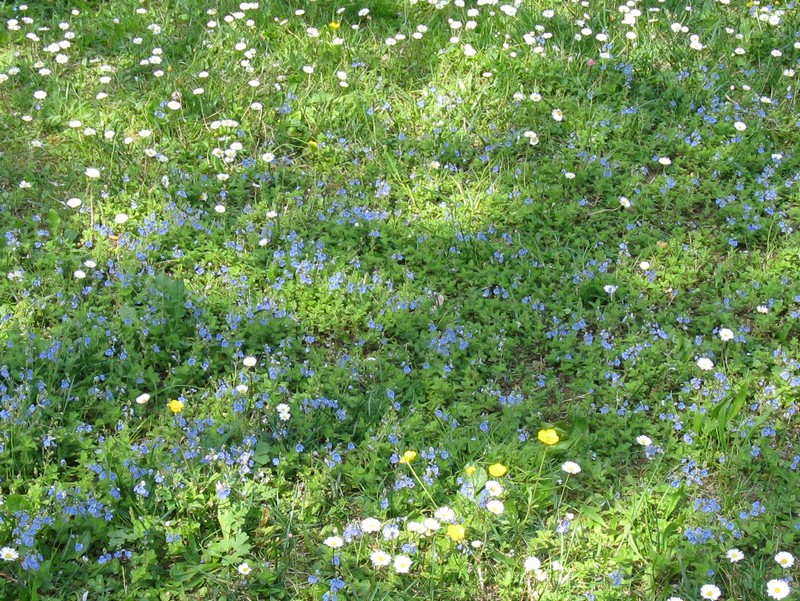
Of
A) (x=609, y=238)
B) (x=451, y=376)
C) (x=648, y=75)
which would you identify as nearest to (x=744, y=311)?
(x=609, y=238)

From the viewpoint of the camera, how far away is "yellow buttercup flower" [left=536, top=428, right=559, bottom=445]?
9.84ft

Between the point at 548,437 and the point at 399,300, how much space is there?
3.26 ft

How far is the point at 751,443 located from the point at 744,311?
2.57 ft

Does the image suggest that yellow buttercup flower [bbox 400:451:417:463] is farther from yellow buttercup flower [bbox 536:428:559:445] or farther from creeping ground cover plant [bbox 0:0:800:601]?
yellow buttercup flower [bbox 536:428:559:445]

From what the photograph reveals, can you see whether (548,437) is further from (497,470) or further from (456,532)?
(456,532)

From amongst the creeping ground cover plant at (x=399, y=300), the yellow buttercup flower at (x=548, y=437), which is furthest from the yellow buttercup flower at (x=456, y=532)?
the yellow buttercup flower at (x=548, y=437)

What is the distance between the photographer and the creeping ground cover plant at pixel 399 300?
285 centimetres

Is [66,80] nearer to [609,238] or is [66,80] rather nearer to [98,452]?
[98,452]

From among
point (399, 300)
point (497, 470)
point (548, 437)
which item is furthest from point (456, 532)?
point (399, 300)

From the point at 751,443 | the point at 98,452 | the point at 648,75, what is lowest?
the point at 98,452

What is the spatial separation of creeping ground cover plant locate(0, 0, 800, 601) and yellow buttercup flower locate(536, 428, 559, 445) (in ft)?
0.16

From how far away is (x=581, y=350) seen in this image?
3598mm

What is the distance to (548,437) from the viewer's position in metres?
3.02

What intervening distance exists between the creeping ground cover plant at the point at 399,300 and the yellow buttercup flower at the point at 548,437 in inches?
1.9
